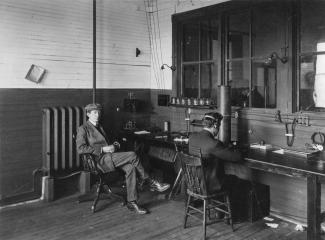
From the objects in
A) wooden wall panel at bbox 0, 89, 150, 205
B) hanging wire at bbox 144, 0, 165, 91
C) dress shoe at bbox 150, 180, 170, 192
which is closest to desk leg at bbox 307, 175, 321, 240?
dress shoe at bbox 150, 180, 170, 192

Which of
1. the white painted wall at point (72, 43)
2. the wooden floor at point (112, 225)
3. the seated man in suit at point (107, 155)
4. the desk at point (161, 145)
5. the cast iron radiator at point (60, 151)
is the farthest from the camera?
the cast iron radiator at point (60, 151)

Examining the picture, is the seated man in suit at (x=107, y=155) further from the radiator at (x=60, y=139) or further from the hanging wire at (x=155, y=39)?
the hanging wire at (x=155, y=39)

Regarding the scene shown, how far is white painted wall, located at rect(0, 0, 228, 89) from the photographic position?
16.3 ft

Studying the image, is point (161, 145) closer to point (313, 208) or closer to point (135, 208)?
point (135, 208)

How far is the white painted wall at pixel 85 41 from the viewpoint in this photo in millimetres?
4980

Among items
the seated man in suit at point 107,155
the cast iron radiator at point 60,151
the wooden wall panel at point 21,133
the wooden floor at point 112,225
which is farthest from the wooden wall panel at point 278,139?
the wooden wall panel at point 21,133

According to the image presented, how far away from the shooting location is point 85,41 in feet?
18.7

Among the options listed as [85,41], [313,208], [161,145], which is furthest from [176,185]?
[85,41]

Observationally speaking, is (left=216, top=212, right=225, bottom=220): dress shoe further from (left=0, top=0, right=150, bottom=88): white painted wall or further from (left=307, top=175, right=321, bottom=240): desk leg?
(left=0, top=0, right=150, bottom=88): white painted wall

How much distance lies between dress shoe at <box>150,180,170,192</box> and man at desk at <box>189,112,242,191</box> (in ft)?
5.15

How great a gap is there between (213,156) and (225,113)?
3.40 ft

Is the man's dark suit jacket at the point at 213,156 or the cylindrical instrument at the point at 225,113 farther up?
the cylindrical instrument at the point at 225,113

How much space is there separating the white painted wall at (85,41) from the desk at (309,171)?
2.71 meters

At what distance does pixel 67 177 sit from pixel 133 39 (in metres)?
2.59
